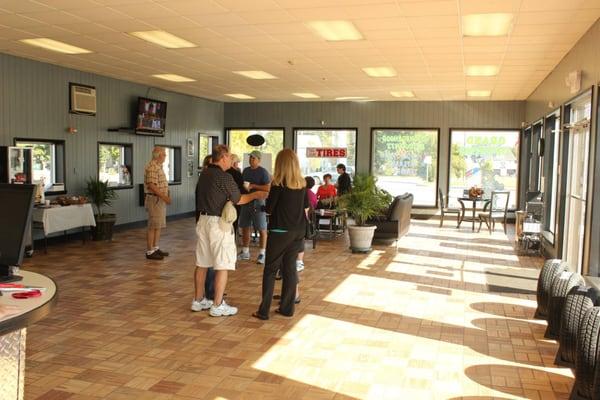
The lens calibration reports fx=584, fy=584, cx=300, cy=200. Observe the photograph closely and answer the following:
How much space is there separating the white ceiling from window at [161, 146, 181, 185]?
8.53 feet

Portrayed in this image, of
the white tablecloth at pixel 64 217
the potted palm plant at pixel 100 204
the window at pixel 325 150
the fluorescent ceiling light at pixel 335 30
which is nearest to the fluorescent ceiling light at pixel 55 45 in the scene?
the white tablecloth at pixel 64 217

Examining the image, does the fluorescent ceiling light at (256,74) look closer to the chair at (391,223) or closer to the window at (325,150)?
the chair at (391,223)

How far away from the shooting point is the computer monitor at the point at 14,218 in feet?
8.68

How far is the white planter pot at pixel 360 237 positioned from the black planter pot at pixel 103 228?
14.2 ft

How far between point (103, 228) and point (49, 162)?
146 cm

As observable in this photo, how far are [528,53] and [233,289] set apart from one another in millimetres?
5305

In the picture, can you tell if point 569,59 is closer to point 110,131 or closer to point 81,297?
point 81,297

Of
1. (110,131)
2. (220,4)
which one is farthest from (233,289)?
(110,131)

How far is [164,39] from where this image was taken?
7840 millimetres

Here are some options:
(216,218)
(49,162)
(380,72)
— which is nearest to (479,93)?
(380,72)

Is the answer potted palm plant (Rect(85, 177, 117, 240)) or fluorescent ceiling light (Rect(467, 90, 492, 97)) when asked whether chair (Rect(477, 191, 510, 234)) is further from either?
potted palm plant (Rect(85, 177, 117, 240))

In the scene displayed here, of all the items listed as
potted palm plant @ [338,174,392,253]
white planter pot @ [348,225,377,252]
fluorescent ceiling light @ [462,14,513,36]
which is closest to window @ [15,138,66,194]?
potted palm plant @ [338,174,392,253]

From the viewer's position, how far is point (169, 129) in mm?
13672

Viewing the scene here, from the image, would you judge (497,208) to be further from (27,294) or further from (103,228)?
(27,294)
